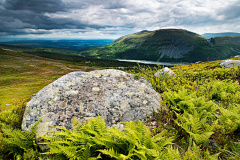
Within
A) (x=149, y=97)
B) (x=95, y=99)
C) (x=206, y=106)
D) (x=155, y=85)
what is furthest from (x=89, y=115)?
(x=206, y=106)

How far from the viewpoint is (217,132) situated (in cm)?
464

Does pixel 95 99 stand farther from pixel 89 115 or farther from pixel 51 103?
pixel 51 103

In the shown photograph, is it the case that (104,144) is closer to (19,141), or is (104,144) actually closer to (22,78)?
(19,141)

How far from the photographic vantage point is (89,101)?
6.28 meters

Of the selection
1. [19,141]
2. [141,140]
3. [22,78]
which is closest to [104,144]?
[141,140]

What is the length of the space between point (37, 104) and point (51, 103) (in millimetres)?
600

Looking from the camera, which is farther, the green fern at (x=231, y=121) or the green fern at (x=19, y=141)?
the green fern at (x=231, y=121)

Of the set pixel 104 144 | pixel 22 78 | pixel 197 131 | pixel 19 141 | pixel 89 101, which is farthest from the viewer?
pixel 22 78

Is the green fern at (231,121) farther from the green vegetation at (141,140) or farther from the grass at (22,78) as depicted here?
the grass at (22,78)

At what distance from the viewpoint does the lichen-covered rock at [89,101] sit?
5355mm

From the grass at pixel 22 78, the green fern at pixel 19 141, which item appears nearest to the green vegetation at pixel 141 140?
the green fern at pixel 19 141

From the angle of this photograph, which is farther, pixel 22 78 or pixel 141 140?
pixel 22 78

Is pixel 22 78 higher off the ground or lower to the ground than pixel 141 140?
lower

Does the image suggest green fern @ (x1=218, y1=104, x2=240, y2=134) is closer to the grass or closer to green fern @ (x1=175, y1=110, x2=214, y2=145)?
green fern @ (x1=175, y1=110, x2=214, y2=145)
